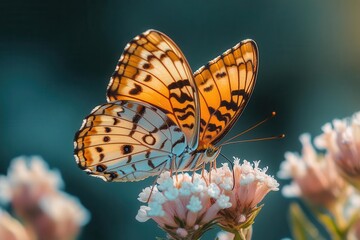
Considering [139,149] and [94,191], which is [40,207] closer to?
[139,149]

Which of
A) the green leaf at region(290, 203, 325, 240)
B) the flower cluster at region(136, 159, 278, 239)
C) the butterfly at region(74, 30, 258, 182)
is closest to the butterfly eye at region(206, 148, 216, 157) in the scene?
the butterfly at region(74, 30, 258, 182)

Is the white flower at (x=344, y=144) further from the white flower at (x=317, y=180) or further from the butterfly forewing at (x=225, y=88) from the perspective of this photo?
the butterfly forewing at (x=225, y=88)

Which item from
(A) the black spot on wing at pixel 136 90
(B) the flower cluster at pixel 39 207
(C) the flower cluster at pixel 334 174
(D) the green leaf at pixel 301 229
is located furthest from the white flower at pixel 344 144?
(B) the flower cluster at pixel 39 207

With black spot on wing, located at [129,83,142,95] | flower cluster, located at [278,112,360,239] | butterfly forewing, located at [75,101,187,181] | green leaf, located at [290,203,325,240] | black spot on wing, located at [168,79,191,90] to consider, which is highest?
black spot on wing, located at [129,83,142,95]

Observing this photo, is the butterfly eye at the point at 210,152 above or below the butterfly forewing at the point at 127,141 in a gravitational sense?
below

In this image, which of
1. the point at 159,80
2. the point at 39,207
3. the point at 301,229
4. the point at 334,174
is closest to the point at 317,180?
the point at 334,174

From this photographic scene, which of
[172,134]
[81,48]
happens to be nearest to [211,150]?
[172,134]

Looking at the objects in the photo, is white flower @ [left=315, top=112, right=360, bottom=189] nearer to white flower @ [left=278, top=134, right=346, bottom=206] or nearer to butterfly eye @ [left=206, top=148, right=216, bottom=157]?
white flower @ [left=278, top=134, right=346, bottom=206]
